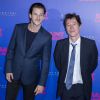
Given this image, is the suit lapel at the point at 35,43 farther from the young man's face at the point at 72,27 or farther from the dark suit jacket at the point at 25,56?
the young man's face at the point at 72,27

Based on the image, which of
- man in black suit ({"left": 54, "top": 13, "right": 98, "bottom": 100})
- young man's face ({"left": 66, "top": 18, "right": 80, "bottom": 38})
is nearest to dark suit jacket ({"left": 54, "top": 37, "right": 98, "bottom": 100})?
man in black suit ({"left": 54, "top": 13, "right": 98, "bottom": 100})

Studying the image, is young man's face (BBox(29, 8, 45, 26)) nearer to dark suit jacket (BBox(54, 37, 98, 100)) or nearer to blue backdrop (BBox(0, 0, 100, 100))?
dark suit jacket (BBox(54, 37, 98, 100))

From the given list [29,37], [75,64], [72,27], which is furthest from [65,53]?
[29,37]

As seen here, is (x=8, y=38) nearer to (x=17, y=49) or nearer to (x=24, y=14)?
(x=24, y=14)

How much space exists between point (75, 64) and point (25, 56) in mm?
581

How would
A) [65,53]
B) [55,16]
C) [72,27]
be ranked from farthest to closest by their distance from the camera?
[55,16] → [65,53] → [72,27]

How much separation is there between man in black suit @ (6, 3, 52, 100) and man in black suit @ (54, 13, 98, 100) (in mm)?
225

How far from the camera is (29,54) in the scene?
8.74 ft

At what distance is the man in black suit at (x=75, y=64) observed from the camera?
268 centimetres

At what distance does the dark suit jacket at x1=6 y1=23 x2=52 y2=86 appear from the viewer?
8.75 ft

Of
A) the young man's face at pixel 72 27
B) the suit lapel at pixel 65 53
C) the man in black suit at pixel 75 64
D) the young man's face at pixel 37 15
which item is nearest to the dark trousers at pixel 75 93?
the man in black suit at pixel 75 64

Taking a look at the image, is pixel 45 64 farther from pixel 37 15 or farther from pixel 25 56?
pixel 37 15

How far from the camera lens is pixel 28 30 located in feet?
8.84

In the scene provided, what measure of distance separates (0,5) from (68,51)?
1.17 m
